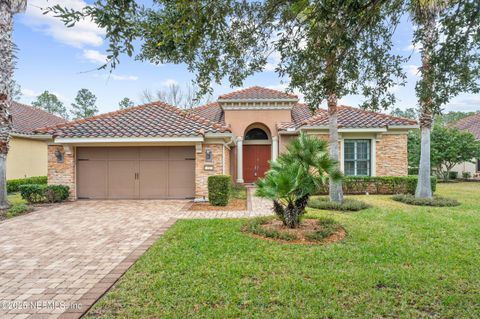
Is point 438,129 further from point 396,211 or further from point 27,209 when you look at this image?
point 27,209

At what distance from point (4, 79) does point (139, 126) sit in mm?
5234

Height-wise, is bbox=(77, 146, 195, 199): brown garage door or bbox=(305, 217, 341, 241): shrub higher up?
bbox=(77, 146, 195, 199): brown garage door

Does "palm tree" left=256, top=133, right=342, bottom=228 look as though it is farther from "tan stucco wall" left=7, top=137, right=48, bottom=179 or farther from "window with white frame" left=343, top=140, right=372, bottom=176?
"tan stucco wall" left=7, top=137, right=48, bottom=179

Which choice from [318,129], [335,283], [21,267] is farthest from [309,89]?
[318,129]

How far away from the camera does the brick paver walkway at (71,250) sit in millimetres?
4375

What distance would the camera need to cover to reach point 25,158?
64.5 feet

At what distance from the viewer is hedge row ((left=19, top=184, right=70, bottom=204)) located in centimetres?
1302

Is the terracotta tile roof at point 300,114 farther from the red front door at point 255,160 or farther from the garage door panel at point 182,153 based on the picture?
the garage door panel at point 182,153

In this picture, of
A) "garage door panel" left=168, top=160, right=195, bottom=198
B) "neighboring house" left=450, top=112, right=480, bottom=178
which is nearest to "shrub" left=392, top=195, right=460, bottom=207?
"garage door panel" left=168, top=160, right=195, bottom=198

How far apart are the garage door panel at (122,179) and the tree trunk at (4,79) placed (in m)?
4.14

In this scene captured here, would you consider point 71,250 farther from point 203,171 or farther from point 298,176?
point 203,171

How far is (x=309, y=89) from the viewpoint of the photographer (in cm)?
573

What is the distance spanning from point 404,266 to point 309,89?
3.80 meters

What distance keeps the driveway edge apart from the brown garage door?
686cm
